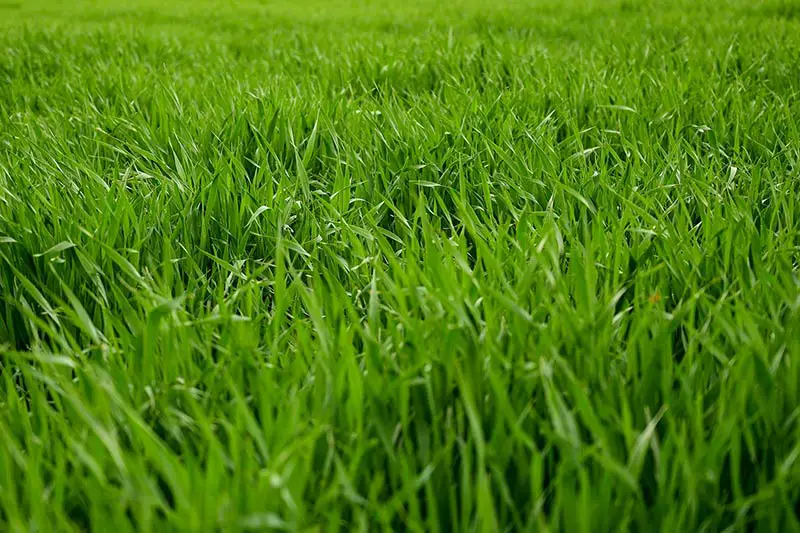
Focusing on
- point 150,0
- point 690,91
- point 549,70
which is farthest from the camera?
point 150,0

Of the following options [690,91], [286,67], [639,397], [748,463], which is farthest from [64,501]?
[286,67]

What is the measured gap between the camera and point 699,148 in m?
2.01

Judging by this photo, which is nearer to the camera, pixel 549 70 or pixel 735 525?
pixel 735 525

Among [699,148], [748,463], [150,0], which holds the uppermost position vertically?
[150,0]

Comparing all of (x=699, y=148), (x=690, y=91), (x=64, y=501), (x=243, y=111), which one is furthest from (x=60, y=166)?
(x=690, y=91)

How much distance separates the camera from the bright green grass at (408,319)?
0.79 meters

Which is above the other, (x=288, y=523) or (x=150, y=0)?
(x=150, y=0)

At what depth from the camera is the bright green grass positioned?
794 millimetres

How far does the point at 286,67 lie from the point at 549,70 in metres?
1.34

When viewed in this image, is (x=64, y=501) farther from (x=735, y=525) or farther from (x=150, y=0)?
(x=150, y=0)

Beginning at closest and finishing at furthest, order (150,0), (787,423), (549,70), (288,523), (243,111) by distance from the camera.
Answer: (288,523), (787,423), (243,111), (549,70), (150,0)

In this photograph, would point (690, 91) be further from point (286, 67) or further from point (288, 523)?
Answer: point (288, 523)

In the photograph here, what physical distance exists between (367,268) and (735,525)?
0.76 m

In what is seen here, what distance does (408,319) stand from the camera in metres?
1.03
